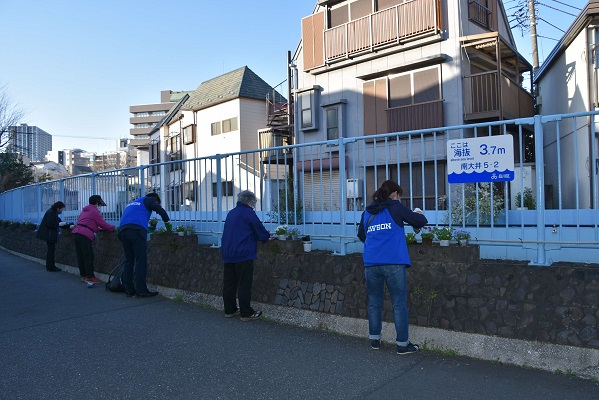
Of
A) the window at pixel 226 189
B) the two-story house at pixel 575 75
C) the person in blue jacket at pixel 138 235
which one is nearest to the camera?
the window at pixel 226 189

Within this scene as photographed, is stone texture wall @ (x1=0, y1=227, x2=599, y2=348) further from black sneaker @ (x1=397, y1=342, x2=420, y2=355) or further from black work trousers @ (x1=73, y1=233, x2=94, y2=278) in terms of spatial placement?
black work trousers @ (x1=73, y1=233, x2=94, y2=278)

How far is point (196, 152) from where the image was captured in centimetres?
2970

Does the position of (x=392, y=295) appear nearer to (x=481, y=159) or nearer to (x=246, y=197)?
(x=481, y=159)

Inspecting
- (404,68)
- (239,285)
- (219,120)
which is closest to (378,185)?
(239,285)

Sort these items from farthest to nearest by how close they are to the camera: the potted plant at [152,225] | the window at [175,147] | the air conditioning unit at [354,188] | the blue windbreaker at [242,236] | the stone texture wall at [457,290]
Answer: the window at [175,147], the potted plant at [152,225], the blue windbreaker at [242,236], the air conditioning unit at [354,188], the stone texture wall at [457,290]

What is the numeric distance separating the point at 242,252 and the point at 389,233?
79.9 inches

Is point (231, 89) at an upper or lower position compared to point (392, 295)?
upper

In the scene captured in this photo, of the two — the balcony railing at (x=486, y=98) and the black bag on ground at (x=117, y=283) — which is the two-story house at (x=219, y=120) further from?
the black bag on ground at (x=117, y=283)

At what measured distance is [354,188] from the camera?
19.0 ft

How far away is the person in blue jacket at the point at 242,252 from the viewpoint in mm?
5926

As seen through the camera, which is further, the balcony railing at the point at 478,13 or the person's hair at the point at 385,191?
the balcony railing at the point at 478,13

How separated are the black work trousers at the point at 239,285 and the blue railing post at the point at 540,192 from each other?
3134mm

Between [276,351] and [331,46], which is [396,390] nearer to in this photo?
[276,351]

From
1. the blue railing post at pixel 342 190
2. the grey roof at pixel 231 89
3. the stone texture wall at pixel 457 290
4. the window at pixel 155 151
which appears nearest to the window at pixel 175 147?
the grey roof at pixel 231 89
